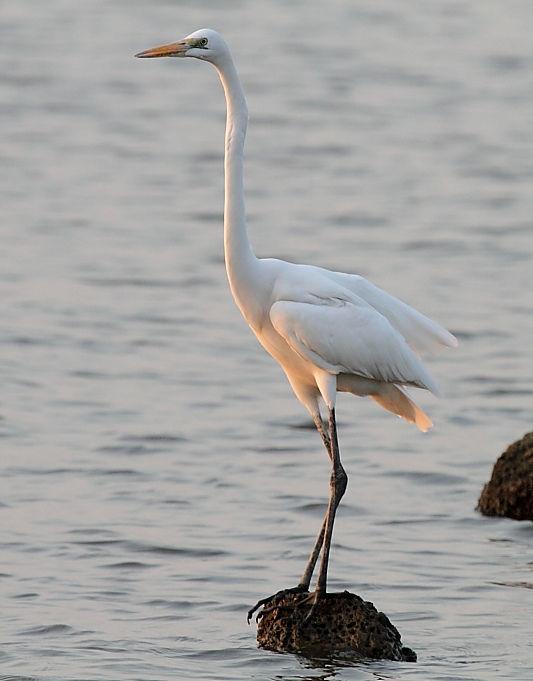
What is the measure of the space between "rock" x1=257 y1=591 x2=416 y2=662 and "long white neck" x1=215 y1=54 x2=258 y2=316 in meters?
1.71

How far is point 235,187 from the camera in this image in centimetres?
747

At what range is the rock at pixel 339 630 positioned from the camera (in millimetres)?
7391

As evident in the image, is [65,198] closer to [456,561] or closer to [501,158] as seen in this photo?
[501,158]

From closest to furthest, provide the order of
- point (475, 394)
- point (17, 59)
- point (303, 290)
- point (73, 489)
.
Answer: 1. point (303, 290)
2. point (73, 489)
3. point (475, 394)
4. point (17, 59)

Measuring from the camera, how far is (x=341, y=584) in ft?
30.7

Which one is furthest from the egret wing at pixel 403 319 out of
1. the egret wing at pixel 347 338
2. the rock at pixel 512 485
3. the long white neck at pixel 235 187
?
the rock at pixel 512 485

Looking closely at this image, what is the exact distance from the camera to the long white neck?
747 cm

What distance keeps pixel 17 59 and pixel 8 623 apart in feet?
63.4

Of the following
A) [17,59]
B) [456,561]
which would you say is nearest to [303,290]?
[456,561]

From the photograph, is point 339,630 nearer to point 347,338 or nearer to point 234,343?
point 347,338

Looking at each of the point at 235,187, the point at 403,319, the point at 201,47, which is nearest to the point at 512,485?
the point at 403,319

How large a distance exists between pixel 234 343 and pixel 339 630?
7.10 m

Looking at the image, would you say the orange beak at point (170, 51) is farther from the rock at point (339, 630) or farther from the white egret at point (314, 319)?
the rock at point (339, 630)

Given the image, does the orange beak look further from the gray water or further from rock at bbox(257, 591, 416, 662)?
the gray water
